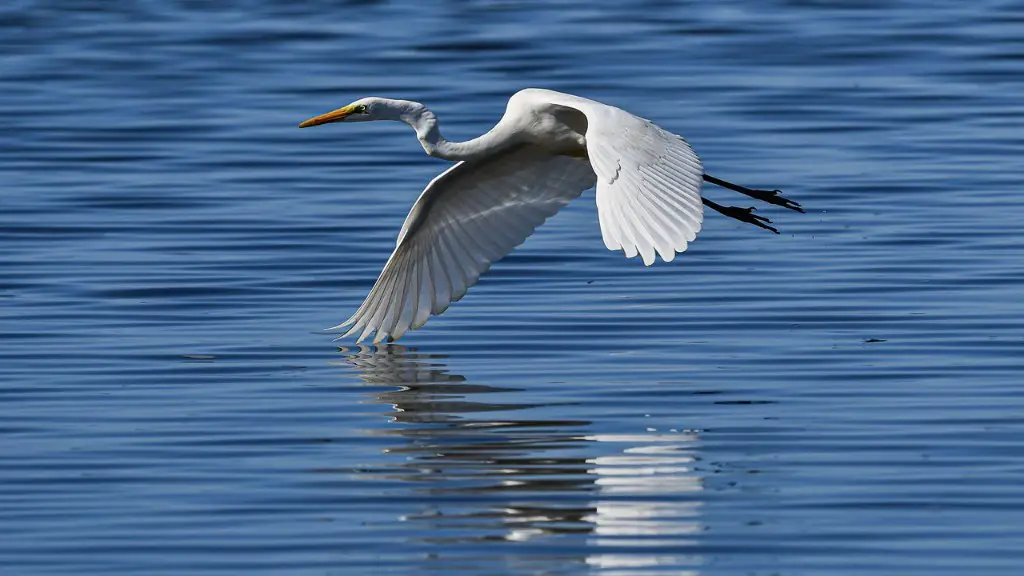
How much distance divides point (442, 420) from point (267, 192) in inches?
226

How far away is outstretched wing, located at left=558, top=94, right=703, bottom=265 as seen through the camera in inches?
278

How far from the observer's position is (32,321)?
30.3 ft

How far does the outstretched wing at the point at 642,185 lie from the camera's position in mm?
7070

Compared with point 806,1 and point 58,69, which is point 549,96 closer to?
point 58,69

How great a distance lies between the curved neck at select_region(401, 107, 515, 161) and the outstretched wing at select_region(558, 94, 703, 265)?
2.91 feet

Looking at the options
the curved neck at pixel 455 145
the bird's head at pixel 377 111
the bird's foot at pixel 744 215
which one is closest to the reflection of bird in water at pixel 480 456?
the curved neck at pixel 455 145

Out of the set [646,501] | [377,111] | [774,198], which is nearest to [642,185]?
[646,501]

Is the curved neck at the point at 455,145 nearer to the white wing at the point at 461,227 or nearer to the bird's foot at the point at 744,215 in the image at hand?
the white wing at the point at 461,227

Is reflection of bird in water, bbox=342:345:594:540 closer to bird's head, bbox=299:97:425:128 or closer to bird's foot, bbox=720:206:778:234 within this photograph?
bird's head, bbox=299:97:425:128

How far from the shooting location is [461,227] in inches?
366

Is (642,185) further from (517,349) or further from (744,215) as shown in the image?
(744,215)

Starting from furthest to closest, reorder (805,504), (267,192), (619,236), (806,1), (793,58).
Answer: (806,1) < (793,58) < (267,192) < (619,236) < (805,504)

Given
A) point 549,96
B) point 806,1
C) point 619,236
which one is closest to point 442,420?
point 619,236

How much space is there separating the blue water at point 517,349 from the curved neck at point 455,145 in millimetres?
790
